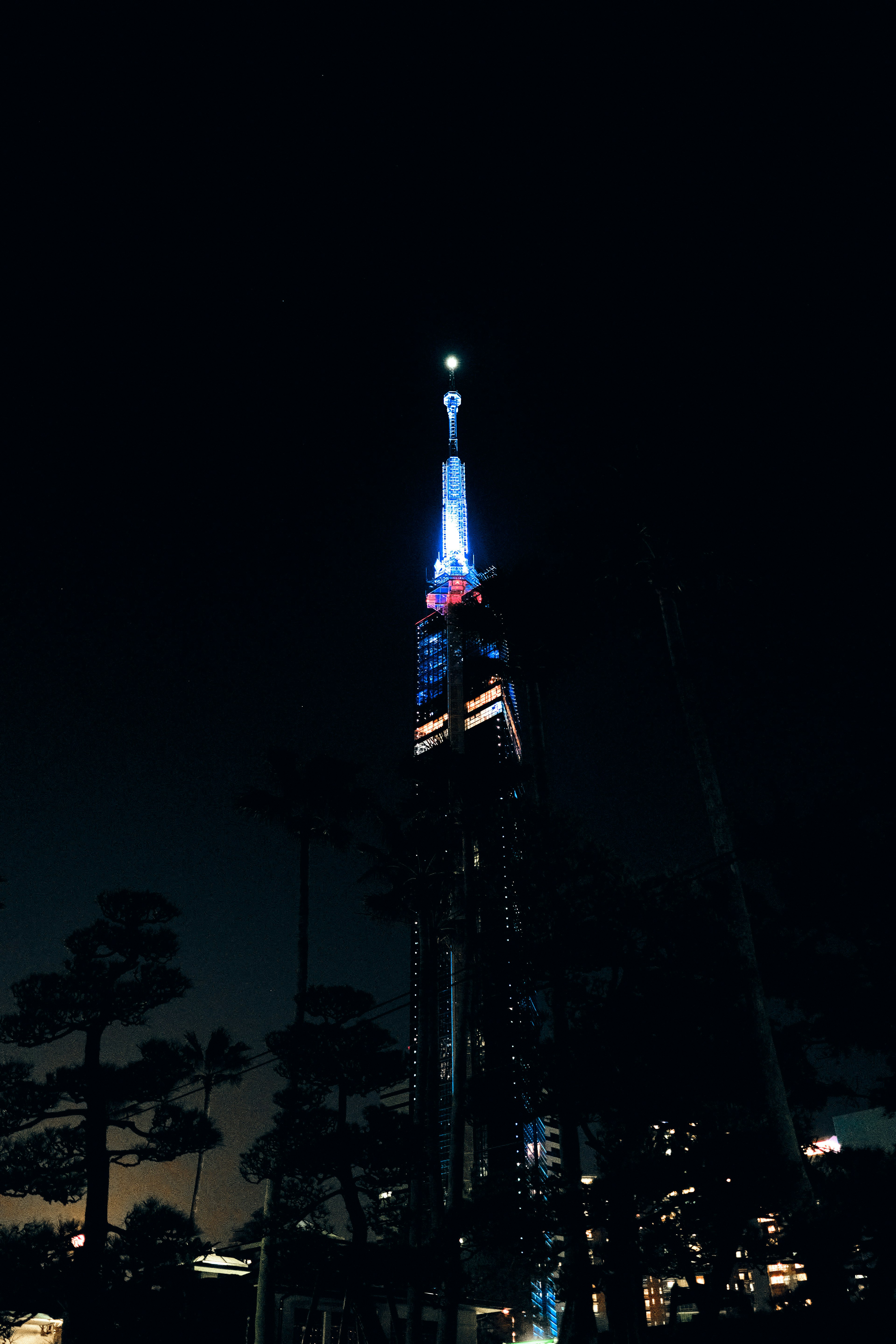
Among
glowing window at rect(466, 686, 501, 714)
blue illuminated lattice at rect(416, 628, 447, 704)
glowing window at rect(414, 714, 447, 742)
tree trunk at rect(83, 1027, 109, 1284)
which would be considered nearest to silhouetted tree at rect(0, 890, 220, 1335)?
tree trunk at rect(83, 1027, 109, 1284)

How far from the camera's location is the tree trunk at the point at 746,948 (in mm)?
15258

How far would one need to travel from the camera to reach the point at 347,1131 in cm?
2217

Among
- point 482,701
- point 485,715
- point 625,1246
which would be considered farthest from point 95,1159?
point 482,701

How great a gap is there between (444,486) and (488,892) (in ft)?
323

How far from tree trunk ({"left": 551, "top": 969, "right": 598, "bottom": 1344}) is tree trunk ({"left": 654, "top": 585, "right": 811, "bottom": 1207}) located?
408cm

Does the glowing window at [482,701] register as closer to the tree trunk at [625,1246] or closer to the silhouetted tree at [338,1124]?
the silhouetted tree at [338,1124]

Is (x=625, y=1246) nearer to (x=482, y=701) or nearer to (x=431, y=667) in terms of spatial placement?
(x=431, y=667)

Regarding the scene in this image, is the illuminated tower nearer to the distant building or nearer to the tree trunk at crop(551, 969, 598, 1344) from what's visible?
the tree trunk at crop(551, 969, 598, 1344)

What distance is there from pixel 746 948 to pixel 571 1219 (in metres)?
6.52

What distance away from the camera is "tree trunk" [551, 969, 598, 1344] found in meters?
16.2

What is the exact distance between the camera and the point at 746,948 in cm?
1702

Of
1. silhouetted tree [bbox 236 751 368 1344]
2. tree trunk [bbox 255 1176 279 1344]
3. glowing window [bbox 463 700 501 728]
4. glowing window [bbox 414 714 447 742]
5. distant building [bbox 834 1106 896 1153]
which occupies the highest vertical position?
glowing window [bbox 463 700 501 728]

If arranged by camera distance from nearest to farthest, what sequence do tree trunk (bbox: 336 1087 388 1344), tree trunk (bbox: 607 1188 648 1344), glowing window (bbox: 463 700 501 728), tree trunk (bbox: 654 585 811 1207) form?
tree trunk (bbox: 607 1188 648 1344)
tree trunk (bbox: 654 585 811 1207)
tree trunk (bbox: 336 1087 388 1344)
glowing window (bbox: 463 700 501 728)

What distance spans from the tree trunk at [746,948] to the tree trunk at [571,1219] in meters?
4.08
